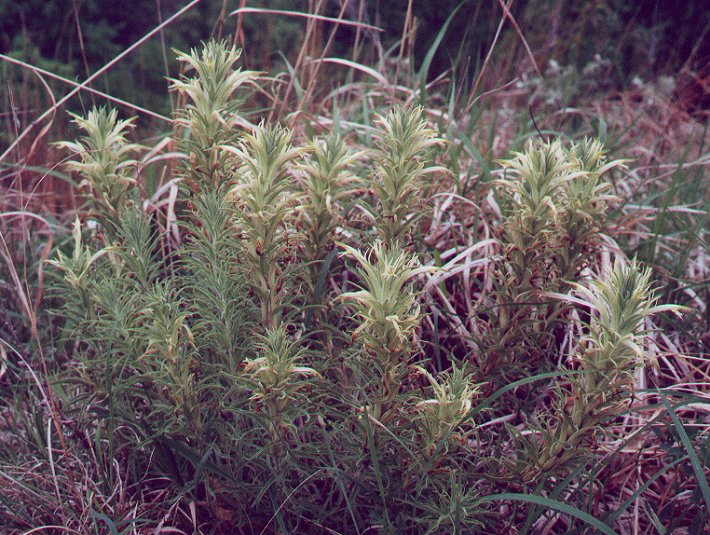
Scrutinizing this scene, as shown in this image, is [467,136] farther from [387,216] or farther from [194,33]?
[194,33]

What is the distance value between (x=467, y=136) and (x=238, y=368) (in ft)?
5.55

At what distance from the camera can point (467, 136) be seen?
287 cm

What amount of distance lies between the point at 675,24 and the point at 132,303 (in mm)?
7505

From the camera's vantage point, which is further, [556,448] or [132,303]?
[132,303]

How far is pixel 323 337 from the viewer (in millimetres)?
1831

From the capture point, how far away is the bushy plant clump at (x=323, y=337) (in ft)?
4.54

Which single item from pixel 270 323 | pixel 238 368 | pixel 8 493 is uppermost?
pixel 270 323

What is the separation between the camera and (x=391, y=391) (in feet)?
4.66

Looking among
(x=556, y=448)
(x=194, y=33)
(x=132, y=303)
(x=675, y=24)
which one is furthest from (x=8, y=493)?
(x=675, y=24)

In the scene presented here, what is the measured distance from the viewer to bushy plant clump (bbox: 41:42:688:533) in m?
1.38

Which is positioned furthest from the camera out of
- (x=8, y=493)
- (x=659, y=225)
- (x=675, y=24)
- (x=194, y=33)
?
(x=194, y=33)

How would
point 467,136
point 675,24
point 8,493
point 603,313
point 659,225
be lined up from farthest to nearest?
point 675,24, point 467,136, point 659,225, point 8,493, point 603,313

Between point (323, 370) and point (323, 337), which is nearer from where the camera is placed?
point (323, 370)

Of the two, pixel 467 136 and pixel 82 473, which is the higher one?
pixel 467 136
